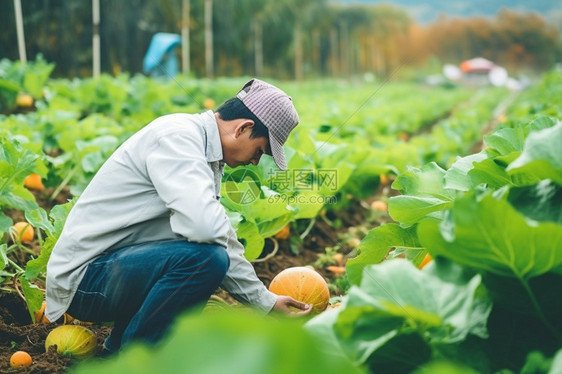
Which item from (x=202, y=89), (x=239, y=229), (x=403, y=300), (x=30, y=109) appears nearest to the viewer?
(x=403, y=300)

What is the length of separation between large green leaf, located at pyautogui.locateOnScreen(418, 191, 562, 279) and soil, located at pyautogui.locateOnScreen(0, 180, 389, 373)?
1.82 m

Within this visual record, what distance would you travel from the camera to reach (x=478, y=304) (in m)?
1.91

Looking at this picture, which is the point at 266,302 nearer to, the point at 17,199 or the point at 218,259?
the point at 218,259

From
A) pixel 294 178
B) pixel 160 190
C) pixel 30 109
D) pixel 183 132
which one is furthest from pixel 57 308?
pixel 30 109

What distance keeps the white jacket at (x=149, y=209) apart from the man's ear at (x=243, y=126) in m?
0.09

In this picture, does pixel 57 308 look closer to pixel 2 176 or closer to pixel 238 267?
pixel 238 267

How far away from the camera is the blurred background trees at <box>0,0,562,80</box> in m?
19.2

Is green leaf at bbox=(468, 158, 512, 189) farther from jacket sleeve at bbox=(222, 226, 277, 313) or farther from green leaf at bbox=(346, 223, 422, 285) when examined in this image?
jacket sleeve at bbox=(222, 226, 277, 313)

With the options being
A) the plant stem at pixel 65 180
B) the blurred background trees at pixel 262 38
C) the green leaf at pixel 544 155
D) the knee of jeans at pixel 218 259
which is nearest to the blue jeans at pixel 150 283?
the knee of jeans at pixel 218 259

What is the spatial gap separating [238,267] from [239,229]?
0.80m

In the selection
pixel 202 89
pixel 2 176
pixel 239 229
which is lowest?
pixel 202 89

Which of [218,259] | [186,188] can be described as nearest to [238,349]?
[186,188]

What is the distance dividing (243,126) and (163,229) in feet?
1.78

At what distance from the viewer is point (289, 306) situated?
118 inches
